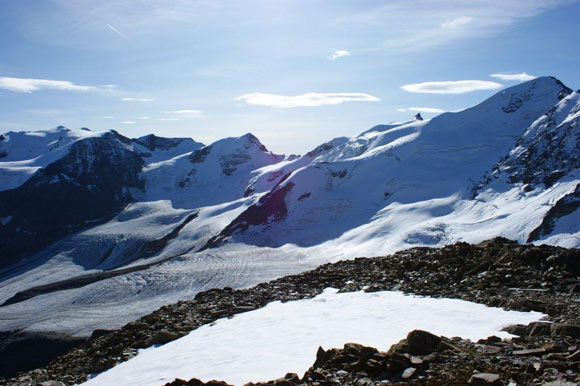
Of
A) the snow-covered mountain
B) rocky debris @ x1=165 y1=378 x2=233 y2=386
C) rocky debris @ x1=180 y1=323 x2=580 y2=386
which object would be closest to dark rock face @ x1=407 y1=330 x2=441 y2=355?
rocky debris @ x1=180 y1=323 x2=580 y2=386

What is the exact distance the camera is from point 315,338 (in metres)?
13.9

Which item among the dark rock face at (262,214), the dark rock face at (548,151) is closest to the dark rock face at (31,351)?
the dark rock face at (262,214)

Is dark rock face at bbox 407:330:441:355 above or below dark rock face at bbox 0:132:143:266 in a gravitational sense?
below

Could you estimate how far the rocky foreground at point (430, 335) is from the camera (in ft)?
30.4

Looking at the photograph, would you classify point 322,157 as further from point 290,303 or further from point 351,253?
point 290,303

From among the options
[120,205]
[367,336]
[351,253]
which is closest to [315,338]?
[367,336]

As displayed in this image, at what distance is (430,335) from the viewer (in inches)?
417

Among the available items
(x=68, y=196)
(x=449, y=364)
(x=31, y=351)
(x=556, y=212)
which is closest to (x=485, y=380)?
(x=449, y=364)

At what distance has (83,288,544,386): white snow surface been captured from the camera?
12430 millimetres

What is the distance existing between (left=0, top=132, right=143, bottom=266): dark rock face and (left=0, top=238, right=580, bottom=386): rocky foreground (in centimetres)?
14230

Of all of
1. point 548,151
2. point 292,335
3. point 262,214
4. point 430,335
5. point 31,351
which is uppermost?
point 548,151

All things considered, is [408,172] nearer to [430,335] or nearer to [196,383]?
[430,335]

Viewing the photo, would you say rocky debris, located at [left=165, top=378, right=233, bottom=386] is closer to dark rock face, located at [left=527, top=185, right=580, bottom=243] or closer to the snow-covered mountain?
the snow-covered mountain

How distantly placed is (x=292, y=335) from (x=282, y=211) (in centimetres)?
9848
